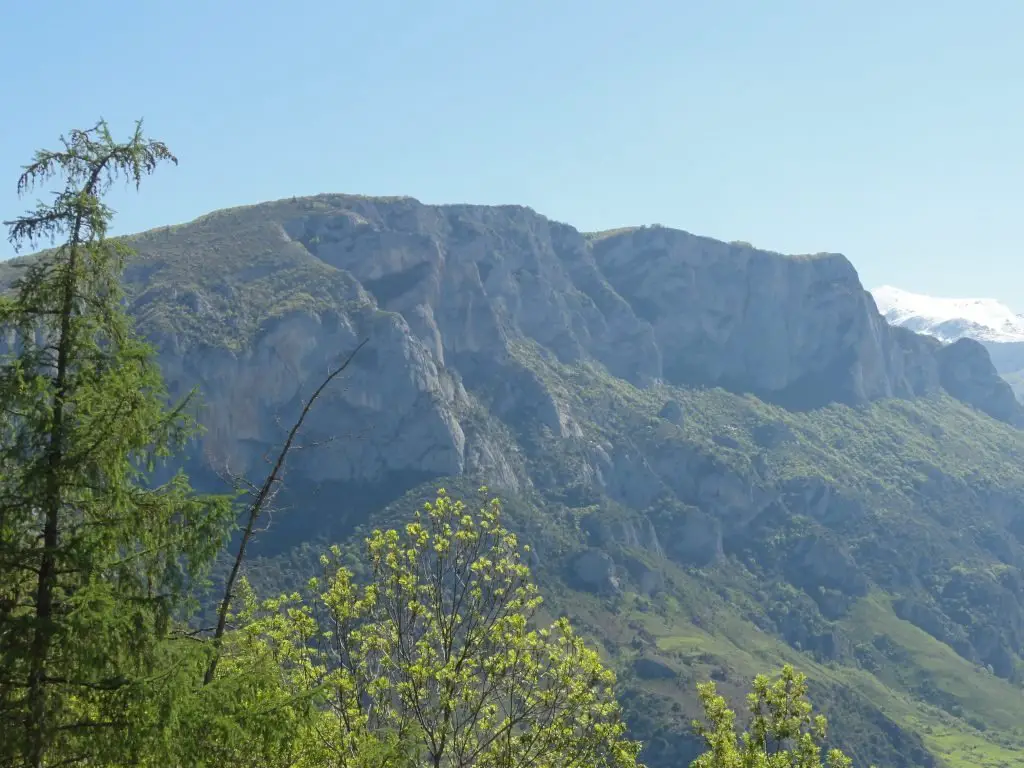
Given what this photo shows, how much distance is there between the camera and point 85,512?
1634 centimetres

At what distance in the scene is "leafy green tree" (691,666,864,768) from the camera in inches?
833

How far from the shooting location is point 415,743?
19000 millimetres

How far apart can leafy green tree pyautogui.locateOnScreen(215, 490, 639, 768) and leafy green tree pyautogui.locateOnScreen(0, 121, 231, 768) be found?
3.61 metres

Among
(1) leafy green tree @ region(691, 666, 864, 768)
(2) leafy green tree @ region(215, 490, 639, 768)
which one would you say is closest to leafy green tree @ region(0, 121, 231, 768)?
(2) leafy green tree @ region(215, 490, 639, 768)

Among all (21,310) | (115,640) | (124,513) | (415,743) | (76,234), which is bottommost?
(415,743)

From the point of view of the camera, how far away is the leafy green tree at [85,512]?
15352mm

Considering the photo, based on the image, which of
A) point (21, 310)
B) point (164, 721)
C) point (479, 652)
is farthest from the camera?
point (479, 652)

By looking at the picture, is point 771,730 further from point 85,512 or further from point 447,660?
point 85,512

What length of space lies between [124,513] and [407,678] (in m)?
7.73

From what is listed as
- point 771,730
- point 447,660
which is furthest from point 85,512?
point 771,730

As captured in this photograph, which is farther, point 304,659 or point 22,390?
point 304,659

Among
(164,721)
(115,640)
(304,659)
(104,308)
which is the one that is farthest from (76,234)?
(304,659)

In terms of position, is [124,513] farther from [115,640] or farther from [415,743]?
[415,743]

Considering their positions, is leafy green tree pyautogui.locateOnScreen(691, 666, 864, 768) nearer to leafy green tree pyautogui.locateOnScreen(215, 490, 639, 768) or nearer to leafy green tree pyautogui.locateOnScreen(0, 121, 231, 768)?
leafy green tree pyautogui.locateOnScreen(215, 490, 639, 768)
